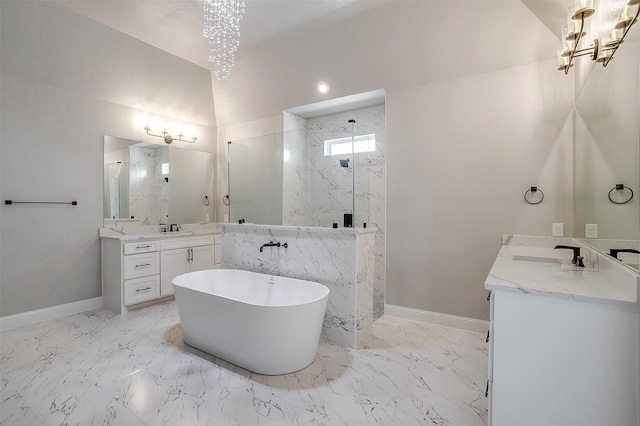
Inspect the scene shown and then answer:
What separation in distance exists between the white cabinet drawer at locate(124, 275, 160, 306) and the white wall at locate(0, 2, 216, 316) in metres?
0.54

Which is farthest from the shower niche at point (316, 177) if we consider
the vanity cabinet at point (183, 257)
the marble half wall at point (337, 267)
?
the vanity cabinet at point (183, 257)

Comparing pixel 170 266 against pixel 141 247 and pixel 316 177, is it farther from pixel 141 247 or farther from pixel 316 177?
pixel 316 177

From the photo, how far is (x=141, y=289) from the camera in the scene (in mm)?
3701

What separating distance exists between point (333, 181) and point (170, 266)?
8.30 ft

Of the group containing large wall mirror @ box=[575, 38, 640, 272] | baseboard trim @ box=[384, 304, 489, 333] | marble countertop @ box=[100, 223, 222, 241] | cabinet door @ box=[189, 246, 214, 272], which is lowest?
baseboard trim @ box=[384, 304, 489, 333]

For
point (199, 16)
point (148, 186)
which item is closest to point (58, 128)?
point (148, 186)

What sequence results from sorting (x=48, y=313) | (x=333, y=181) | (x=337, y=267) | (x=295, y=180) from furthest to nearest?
1. (x=295, y=180)
2. (x=48, y=313)
3. (x=333, y=181)
4. (x=337, y=267)

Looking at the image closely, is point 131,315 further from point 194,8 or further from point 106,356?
point 194,8

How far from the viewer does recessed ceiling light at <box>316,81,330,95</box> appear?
375 centimetres

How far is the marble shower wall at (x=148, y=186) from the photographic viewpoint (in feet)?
13.6

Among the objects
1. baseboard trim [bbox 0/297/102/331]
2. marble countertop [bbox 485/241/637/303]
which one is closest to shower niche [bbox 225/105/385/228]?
marble countertop [bbox 485/241/637/303]

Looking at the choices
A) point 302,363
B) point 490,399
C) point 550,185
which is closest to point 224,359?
point 302,363

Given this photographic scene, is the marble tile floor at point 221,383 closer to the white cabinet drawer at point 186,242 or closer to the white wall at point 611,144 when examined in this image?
the white cabinet drawer at point 186,242

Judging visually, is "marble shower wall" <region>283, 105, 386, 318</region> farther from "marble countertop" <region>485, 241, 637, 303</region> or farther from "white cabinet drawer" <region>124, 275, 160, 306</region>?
"white cabinet drawer" <region>124, 275, 160, 306</region>
